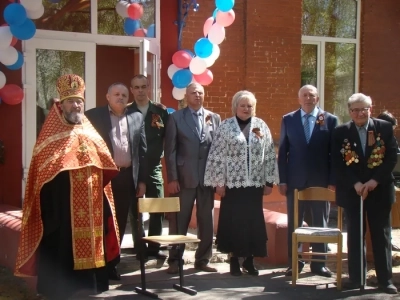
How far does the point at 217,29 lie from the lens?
8.71 meters

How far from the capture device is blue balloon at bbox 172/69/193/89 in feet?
29.8

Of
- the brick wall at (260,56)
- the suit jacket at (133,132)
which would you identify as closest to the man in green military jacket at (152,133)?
the suit jacket at (133,132)

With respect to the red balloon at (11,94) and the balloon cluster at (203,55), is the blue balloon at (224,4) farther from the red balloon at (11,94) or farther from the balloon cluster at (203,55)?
the red balloon at (11,94)

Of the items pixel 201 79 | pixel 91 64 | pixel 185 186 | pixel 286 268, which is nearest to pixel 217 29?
pixel 201 79

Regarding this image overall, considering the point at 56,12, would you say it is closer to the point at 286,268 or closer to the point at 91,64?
the point at 91,64

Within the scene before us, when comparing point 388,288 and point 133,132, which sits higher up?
point 133,132

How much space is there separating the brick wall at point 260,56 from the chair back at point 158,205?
11.9ft

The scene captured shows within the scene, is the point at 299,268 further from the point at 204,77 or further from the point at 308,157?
the point at 204,77

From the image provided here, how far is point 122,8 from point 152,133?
253cm

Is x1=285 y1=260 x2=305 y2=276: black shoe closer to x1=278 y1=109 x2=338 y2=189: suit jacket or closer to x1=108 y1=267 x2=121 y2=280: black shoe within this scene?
x1=278 y1=109 x2=338 y2=189: suit jacket

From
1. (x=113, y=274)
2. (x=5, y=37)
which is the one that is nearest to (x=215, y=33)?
(x=5, y=37)

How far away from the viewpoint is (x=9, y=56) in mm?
7598

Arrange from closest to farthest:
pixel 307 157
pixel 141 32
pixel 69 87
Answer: pixel 69 87 → pixel 307 157 → pixel 141 32

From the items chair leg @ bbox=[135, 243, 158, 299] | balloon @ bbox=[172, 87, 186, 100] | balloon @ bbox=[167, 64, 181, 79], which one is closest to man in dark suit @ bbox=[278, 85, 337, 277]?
chair leg @ bbox=[135, 243, 158, 299]
